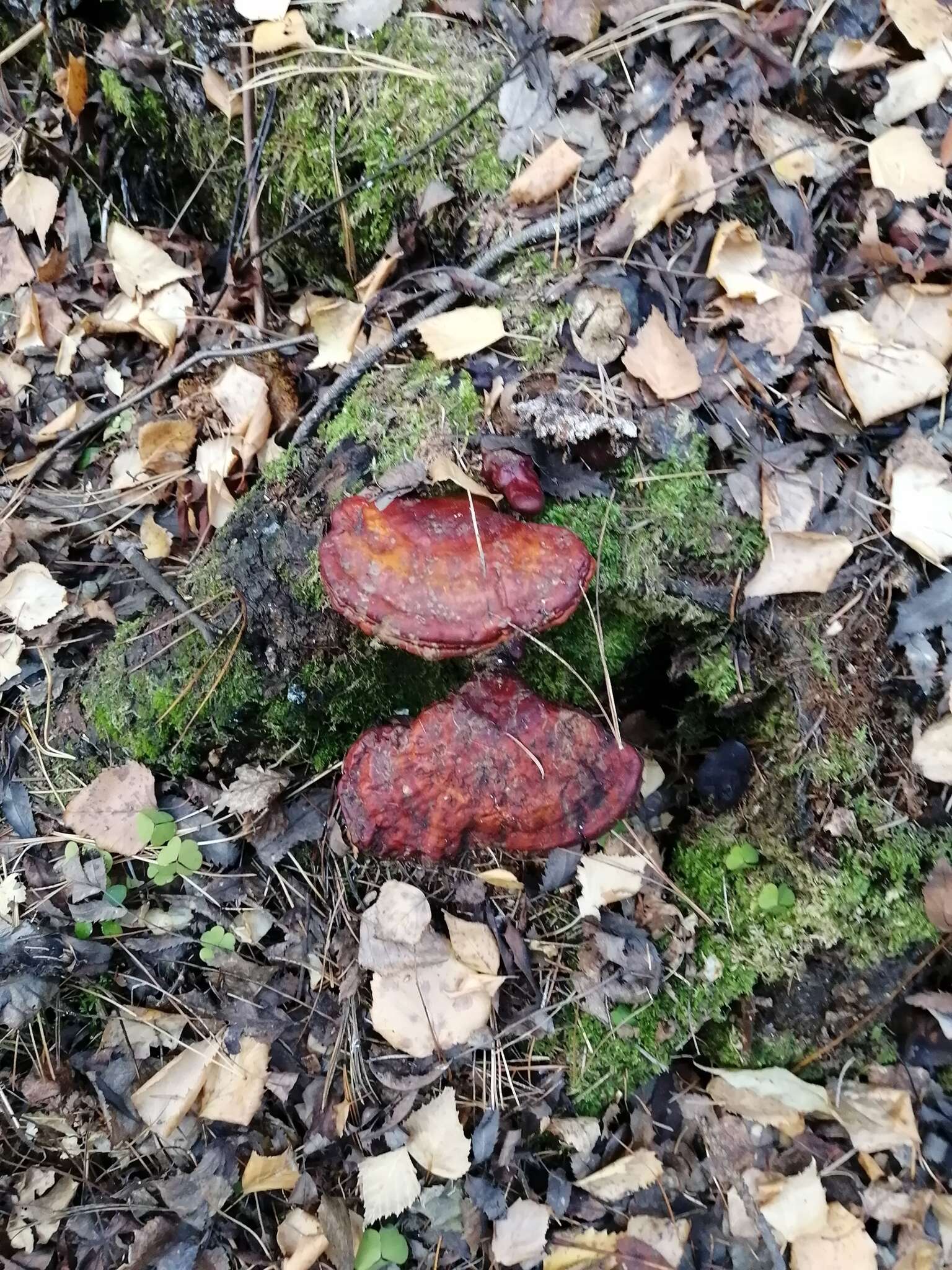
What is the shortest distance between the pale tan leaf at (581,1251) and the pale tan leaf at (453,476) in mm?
2574

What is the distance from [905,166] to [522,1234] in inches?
154

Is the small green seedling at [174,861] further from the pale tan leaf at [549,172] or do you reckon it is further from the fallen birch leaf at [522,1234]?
the pale tan leaf at [549,172]

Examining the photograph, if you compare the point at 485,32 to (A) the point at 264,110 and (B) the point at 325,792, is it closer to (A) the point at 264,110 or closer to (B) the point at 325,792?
(A) the point at 264,110

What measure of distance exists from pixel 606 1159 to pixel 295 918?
1.45 meters

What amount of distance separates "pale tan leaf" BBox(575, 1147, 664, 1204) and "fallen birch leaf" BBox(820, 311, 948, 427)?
105 inches

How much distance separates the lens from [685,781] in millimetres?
3307

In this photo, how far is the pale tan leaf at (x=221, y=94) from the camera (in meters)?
3.56

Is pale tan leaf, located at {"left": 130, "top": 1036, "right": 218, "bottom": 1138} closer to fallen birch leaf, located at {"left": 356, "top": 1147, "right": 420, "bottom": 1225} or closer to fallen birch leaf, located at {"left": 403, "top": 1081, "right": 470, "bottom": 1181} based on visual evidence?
fallen birch leaf, located at {"left": 356, "top": 1147, "right": 420, "bottom": 1225}

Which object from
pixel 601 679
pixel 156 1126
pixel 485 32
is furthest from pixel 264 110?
pixel 156 1126

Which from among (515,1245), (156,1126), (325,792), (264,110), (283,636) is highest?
(264,110)

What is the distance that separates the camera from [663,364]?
9.31ft

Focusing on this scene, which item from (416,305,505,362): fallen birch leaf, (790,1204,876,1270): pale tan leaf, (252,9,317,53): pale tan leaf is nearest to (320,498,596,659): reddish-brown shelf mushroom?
(416,305,505,362): fallen birch leaf

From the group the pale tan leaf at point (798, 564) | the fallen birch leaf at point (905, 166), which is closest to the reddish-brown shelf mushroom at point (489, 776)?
the pale tan leaf at point (798, 564)

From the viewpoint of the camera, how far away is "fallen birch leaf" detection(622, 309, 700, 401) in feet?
9.28
